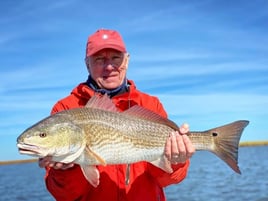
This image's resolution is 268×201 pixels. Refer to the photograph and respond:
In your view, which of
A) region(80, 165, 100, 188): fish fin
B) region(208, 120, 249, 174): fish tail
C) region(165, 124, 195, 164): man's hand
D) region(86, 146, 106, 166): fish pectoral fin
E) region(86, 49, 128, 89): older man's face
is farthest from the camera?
region(86, 49, 128, 89): older man's face

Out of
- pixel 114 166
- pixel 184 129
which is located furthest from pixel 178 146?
pixel 114 166

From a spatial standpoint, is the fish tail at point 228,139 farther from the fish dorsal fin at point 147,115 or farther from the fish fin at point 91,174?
the fish fin at point 91,174

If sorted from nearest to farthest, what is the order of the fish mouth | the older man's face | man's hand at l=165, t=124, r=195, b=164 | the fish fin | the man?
the fish mouth → the fish fin → man's hand at l=165, t=124, r=195, b=164 → the man → the older man's face

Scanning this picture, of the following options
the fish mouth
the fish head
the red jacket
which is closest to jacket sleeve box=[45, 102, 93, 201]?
the red jacket

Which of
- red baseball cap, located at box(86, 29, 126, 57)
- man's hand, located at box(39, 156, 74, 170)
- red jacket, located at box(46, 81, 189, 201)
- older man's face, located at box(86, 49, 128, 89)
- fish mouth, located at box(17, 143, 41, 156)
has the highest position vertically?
red baseball cap, located at box(86, 29, 126, 57)

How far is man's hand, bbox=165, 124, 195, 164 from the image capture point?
5.48 meters

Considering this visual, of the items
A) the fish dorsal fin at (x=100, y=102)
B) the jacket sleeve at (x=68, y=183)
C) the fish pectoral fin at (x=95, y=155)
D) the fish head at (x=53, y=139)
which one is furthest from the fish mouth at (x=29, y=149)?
the fish dorsal fin at (x=100, y=102)

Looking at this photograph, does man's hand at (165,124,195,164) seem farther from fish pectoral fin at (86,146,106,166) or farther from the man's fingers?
fish pectoral fin at (86,146,106,166)

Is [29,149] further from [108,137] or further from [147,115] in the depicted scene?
[147,115]

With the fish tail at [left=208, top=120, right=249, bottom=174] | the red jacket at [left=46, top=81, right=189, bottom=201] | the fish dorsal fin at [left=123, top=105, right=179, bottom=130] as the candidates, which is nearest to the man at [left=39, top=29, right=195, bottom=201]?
the red jacket at [left=46, top=81, right=189, bottom=201]

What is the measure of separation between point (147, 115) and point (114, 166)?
2.86ft

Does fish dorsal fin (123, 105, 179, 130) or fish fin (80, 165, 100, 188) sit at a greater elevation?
fish dorsal fin (123, 105, 179, 130)

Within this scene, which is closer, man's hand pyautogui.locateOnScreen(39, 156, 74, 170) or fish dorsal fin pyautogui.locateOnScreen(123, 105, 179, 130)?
man's hand pyautogui.locateOnScreen(39, 156, 74, 170)

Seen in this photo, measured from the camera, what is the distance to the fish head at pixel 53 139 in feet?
16.5
